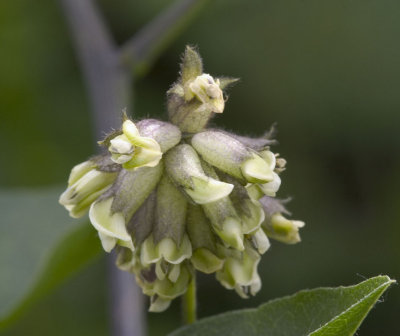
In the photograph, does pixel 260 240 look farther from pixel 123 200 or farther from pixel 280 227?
pixel 123 200

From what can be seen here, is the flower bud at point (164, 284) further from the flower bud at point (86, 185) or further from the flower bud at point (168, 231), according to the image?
the flower bud at point (86, 185)

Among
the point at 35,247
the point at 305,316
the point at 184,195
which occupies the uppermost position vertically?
the point at 184,195

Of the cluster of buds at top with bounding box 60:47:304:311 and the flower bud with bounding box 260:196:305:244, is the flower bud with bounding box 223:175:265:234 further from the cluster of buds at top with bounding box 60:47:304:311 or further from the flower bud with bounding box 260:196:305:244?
the flower bud with bounding box 260:196:305:244

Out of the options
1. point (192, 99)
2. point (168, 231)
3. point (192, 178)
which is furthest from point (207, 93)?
point (168, 231)

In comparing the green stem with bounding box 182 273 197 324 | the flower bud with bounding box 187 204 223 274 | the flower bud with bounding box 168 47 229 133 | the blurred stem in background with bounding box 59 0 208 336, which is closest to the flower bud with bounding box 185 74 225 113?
the flower bud with bounding box 168 47 229 133

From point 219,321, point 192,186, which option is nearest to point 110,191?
point 192,186

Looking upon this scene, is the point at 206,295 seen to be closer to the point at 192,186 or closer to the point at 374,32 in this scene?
the point at 374,32

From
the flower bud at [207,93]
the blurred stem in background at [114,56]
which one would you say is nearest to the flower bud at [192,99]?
the flower bud at [207,93]

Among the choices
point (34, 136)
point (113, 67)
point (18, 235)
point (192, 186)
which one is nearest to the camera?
point (192, 186)
